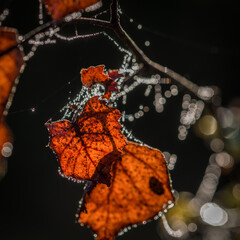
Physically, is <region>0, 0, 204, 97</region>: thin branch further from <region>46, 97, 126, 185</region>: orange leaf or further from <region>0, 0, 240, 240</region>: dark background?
<region>0, 0, 240, 240</region>: dark background

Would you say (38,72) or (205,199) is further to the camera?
(38,72)

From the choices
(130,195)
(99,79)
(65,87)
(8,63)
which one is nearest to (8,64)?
(8,63)

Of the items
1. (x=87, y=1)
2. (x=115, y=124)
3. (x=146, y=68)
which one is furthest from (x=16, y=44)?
(x=146, y=68)

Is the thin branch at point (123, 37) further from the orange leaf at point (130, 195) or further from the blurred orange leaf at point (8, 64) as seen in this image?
the orange leaf at point (130, 195)

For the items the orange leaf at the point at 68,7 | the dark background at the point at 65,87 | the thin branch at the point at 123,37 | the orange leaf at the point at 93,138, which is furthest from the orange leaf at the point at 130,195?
the dark background at the point at 65,87

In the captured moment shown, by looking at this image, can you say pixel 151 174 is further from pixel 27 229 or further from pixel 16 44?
pixel 27 229

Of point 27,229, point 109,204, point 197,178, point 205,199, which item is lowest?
point 197,178
